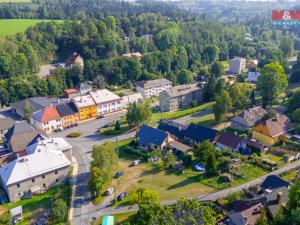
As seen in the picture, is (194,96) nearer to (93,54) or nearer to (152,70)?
(152,70)

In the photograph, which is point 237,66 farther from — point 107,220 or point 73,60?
point 107,220

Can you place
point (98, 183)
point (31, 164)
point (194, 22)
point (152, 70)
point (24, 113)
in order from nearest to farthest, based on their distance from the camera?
point (98, 183), point (31, 164), point (24, 113), point (152, 70), point (194, 22)

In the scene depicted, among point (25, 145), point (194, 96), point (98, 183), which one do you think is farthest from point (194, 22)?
point (98, 183)

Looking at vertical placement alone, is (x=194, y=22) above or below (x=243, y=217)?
above

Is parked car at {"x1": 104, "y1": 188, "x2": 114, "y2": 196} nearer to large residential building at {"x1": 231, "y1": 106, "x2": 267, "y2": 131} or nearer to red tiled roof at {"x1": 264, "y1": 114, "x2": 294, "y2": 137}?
red tiled roof at {"x1": 264, "y1": 114, "x2": 294, "y2": 137}

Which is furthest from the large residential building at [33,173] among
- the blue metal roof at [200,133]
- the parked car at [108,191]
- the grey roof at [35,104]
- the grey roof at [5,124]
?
the grey roof at [35,104]

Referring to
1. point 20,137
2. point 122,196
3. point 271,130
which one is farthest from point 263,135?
point 20,137

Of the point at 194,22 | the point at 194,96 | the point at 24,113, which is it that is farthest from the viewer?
the point at 194,22
